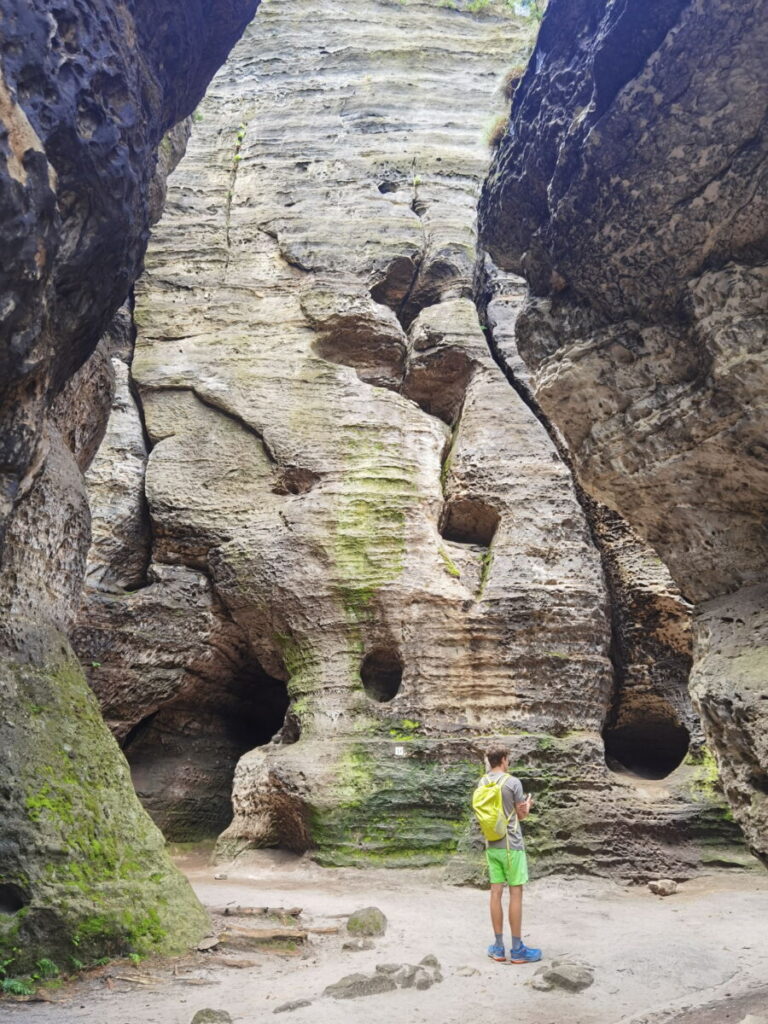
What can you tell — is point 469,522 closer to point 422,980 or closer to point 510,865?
point 510,865

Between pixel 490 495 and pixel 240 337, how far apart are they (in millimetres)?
6189

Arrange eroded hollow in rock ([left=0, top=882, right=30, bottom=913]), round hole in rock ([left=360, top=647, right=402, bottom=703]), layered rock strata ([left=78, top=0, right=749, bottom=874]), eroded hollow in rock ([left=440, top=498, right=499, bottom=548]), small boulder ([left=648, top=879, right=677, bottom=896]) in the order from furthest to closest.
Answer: eroded hollow in rock ([left=440, top=498, right=499, bottom=548]), round hole in rock ([left=360, top=647, right=402, bottom=703]), layered rock strata ([left=78, top=0, right=749, bottom=874]), small boulder ([left=648, top=879, right=677, bottom=896]), eroded hollow in rock ([left=0, top=882, right=30, bottom=913])

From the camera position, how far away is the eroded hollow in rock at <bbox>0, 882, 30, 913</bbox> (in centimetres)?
534

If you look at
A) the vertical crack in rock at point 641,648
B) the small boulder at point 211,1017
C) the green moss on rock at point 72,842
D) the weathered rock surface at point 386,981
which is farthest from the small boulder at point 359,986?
the vertical crack in rock at point 641,648

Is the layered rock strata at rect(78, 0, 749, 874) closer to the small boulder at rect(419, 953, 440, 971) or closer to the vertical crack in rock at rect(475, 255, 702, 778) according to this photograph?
the vertical crack in rock at rect(475, 255, 702, 778)

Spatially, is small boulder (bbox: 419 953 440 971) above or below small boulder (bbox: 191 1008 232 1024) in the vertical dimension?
below

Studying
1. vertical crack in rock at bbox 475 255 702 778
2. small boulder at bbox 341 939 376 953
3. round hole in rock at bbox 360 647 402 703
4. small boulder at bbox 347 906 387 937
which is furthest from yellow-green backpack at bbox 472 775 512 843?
vertical crack in rock at bbox 475 255 702 778

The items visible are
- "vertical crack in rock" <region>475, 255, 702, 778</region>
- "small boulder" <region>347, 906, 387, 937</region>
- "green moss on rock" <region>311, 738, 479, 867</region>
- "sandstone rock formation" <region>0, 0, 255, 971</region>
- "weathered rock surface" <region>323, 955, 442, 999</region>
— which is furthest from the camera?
"vertical crack in rock" <region>475, 255, 702, 778</region>

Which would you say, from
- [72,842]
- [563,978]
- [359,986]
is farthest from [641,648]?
[72,842]

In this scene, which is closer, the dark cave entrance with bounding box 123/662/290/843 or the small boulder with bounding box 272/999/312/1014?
the small boulder with bounding box 272/999/312/1014

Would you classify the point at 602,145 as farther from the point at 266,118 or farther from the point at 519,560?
the point at 266,118

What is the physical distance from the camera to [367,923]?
6988mm

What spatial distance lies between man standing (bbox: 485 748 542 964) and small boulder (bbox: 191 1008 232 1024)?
74.5 inches

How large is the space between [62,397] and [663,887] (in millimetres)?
8753
